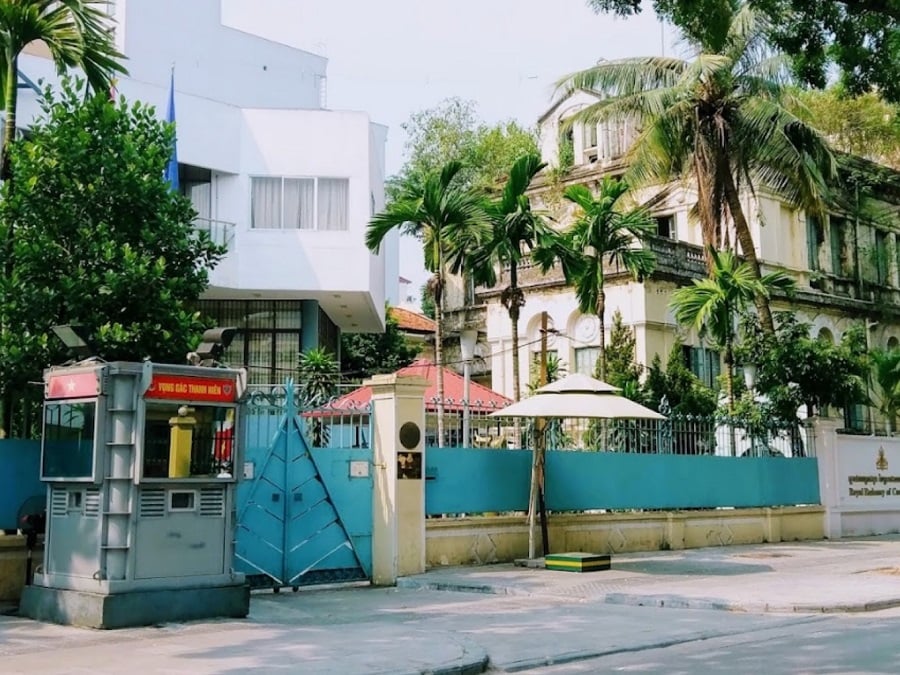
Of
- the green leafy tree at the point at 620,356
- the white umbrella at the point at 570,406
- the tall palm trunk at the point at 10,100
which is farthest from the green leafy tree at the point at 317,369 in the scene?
the tall palm trunk at the point at 10,100

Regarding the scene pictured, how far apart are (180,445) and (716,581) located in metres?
7.60

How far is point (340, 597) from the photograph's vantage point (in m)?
13.1

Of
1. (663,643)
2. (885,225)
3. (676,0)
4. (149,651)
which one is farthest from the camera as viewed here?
(885,225)

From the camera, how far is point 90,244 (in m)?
12.7

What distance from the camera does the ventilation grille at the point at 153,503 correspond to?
416 inches

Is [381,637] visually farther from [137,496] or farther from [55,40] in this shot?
[55,40]

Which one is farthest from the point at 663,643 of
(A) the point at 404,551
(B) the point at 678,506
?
(B) the point at 678,506

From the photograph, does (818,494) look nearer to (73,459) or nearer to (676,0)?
(676,0)

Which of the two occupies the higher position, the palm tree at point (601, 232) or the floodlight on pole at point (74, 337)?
the palm tree at point (601, 232)

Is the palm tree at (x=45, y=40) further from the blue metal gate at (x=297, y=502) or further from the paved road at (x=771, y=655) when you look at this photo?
the paved road at (x=771, y=655)

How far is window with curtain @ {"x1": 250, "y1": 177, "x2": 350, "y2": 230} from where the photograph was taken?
2556 centimetres

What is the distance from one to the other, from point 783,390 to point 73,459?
1641 centimetres

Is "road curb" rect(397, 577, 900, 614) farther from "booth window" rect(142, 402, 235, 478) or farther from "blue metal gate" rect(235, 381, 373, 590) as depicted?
"booth window" rect(142, 402, 235, 478)

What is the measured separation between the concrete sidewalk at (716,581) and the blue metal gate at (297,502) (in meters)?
1.01
